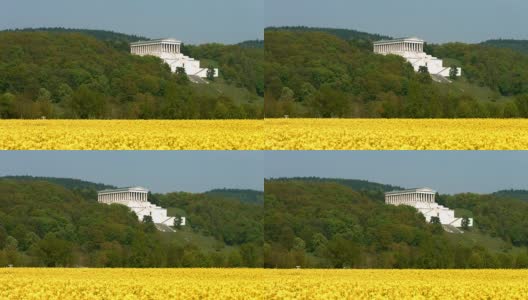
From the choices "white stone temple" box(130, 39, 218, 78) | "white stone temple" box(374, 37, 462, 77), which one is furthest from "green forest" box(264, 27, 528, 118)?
"white stone temple" box(130, 39, 218, 78)

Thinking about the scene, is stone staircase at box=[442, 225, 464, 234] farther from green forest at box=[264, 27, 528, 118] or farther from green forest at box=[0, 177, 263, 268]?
green forest at box=[0, 177, 263, 268]

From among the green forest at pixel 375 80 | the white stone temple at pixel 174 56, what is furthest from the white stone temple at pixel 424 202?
the white stone temple at pixel 174 56

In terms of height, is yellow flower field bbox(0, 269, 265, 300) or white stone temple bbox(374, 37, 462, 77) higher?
white stone temple bbox(374, 37, 462, 77)

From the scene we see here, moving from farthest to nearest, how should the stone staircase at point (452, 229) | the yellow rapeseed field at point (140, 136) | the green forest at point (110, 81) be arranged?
the green forest at point (110, 81) → the stone staircase at point (452, 229) → the yellow rapeseed field at point (140, 136)

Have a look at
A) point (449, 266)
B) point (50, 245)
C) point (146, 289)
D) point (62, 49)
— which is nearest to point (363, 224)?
point (449, 266)

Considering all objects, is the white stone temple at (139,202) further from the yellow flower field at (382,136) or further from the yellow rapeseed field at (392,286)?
the yellow rapeseed field at (392,286)

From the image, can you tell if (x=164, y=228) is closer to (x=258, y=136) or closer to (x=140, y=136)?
(x=140, y=136)
